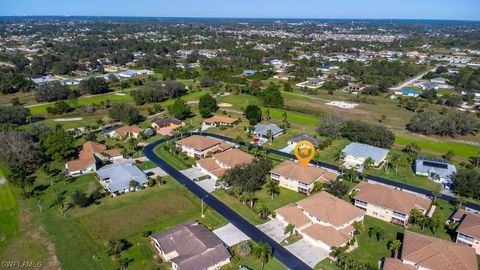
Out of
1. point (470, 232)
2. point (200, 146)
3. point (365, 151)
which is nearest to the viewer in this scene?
point (470, 232)

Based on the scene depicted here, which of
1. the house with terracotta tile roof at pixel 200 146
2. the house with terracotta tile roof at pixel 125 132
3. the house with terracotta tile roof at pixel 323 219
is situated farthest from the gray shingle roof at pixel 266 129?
the house with terracotta tile roof at pixel 323 219

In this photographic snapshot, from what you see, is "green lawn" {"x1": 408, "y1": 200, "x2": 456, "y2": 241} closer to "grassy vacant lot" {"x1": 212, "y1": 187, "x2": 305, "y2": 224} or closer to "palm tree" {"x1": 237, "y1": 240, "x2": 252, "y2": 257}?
"grassy vacant lot" {"x1": 212, "y1": 187, "x2": 305, "y2": 224}

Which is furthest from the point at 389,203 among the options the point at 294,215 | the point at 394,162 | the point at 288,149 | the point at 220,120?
the point at 220,120

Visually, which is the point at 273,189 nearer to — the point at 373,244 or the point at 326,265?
the point at 373,244

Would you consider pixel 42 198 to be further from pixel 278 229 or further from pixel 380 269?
pixel 380 269

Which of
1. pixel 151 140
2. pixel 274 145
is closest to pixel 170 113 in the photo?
pixel 151 140

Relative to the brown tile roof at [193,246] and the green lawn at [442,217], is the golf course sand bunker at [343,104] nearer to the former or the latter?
the green lawn at [442,217]
